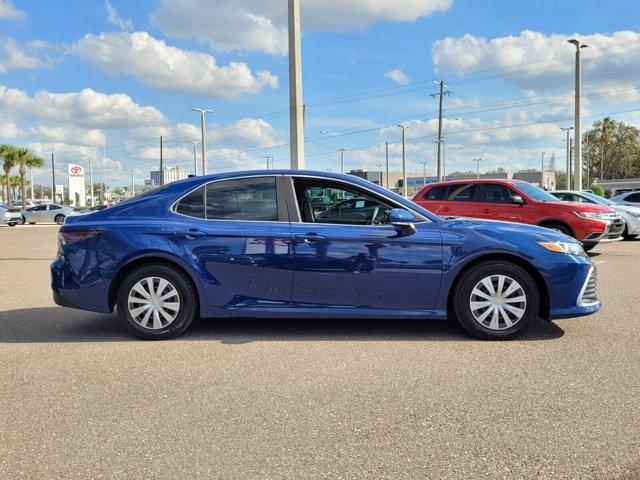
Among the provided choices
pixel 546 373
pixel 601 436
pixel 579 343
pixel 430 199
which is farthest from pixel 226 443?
pixel 430 199

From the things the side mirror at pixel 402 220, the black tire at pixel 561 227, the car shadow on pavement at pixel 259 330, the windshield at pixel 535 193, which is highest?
the windshield at pixel 535 193

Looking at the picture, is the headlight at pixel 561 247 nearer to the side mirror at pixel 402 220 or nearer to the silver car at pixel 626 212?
the side mirror at pixel 402 220

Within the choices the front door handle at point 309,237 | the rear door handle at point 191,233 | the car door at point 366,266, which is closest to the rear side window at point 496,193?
the car door at point 366,266

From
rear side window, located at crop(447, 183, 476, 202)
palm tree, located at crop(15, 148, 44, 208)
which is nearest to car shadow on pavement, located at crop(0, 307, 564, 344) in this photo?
rear side window, located at crop(447, 183, 476, 202)

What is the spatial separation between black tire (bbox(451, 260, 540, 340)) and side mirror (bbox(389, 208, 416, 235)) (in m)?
0.65

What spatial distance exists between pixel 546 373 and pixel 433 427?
139cm

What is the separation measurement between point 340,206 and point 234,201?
3.29 ft

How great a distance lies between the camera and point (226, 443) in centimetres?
307

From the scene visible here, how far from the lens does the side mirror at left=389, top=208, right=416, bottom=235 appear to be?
16.3 ft

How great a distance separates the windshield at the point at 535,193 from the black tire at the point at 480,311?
754 centimetres

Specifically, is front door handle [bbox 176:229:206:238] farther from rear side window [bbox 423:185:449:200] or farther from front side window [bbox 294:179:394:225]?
rear side window [bbox 423:185:449:200]

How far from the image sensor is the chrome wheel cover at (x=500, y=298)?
5043 mm

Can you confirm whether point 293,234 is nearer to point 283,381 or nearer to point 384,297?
→ point 384,297

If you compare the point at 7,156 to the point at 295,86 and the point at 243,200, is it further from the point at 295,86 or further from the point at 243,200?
the point at 243,200
